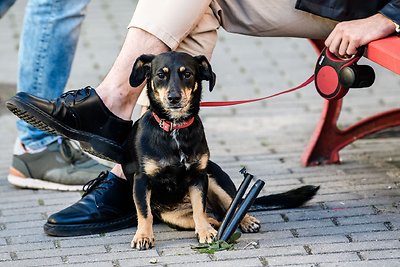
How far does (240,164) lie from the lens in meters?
5.03

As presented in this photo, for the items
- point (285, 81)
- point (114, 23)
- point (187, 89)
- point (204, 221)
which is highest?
point (187, 89)

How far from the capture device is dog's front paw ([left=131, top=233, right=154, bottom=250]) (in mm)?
3752

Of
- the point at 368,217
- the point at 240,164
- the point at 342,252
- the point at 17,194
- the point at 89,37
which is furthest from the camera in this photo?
the point at 89,37

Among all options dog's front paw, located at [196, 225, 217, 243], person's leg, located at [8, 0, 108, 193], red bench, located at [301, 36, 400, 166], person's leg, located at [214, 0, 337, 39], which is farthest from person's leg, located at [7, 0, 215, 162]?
red bench, located at [301, 36, 400, 166]

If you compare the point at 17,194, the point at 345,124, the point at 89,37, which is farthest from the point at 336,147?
the point at 89,37

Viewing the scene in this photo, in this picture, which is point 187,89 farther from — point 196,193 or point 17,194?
point 17,194

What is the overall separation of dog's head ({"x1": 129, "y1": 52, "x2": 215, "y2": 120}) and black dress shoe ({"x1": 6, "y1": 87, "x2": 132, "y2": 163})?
0.78 ft

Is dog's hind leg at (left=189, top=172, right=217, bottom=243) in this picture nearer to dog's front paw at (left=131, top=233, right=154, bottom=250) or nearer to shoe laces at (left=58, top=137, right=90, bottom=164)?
dog's front paw at (left=131, top=233, right=154, bottom=250)

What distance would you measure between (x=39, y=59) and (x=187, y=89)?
Answer: 4.29 feet

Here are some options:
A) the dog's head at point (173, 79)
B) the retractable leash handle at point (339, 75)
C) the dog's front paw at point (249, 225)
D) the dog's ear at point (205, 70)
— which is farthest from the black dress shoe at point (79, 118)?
the retractable leash handle at point (339, 75)

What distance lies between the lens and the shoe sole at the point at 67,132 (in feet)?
12.8

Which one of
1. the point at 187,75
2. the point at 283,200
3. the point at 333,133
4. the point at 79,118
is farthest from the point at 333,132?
the point at 79,118

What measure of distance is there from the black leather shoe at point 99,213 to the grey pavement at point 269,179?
0.04 metres

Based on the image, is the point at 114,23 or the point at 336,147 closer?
the point at 336,147
